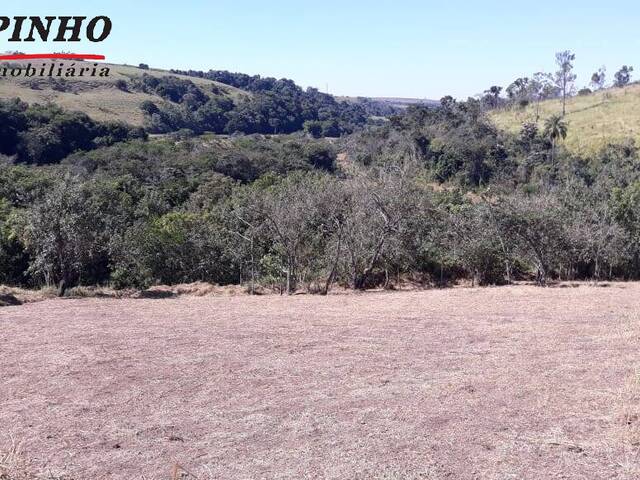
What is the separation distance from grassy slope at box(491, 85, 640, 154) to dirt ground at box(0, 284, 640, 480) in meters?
56.2

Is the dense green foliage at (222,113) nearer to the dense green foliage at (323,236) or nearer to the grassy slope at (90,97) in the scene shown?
the grassy slope at (90,97)

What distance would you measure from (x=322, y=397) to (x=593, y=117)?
7425cm

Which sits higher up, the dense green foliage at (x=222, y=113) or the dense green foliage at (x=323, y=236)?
the dense green foliage at (x=222, y=113)

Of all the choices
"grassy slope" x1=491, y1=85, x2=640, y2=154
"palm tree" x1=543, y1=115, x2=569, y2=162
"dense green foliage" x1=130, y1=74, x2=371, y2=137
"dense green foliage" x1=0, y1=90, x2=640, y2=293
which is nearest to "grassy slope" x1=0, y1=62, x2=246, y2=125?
"dense green foliage" x1=130, y1=74, x2=371, y2=137

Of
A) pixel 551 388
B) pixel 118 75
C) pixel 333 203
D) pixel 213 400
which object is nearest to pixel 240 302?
pixel 333 203

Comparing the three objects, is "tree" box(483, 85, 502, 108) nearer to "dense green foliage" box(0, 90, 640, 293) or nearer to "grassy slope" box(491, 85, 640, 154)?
"grassy slope" box(491, 85, 640, 154)

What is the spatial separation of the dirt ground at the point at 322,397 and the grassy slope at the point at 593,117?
56151 mm

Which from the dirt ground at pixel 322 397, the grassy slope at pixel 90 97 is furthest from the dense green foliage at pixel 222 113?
the dirt ground at pixel 322 397

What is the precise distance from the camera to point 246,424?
7059mm

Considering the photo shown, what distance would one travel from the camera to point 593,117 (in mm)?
72750

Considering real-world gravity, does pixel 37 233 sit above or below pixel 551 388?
above

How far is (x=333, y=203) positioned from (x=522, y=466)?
1666 cm

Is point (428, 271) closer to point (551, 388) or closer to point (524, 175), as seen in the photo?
point (551, 388)

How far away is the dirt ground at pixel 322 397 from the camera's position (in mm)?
5895
